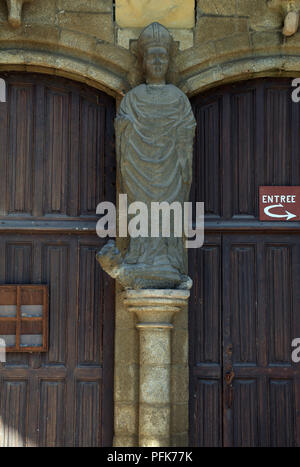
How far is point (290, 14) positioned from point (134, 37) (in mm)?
1279

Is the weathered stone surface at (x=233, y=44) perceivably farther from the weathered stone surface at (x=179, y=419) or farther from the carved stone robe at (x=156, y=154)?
the weathered stone surface at (x=179, y=419)

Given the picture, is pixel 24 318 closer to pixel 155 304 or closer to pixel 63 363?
pixel 63 363

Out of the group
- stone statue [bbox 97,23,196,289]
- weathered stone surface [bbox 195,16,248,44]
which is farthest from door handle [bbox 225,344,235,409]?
weathered stone surface [bbox 195,16,248,44]

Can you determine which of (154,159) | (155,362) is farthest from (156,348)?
(154,159)

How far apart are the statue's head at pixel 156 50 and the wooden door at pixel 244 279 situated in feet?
1.99

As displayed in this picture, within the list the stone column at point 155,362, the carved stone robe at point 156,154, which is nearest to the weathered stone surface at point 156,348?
the stone column at point 155,362

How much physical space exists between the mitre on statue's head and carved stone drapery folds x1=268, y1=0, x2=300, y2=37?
38.5 inches

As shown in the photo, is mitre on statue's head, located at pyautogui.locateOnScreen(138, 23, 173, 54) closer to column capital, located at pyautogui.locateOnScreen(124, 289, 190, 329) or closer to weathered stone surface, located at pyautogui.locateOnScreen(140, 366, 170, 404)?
column capital, located at pyautogui.locateOnScreen(124, 289, 190, 329)

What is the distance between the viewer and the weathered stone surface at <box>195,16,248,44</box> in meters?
6.68

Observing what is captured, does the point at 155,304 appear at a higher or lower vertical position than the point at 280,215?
lower

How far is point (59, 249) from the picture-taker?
6.66 m

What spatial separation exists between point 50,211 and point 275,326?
2.09 metres

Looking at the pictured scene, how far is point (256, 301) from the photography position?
6.66m

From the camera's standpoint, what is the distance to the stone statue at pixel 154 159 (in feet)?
20.0
